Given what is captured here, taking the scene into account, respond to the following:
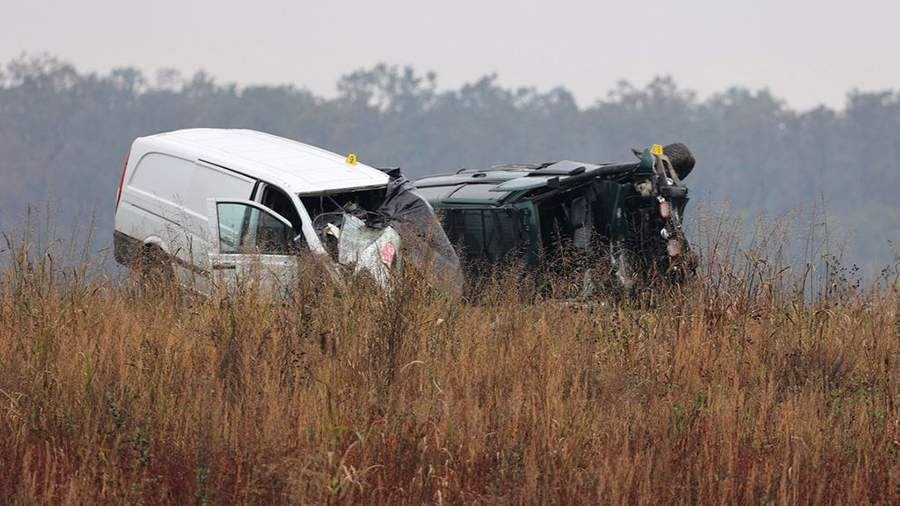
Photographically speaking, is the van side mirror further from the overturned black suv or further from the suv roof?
the suv roof

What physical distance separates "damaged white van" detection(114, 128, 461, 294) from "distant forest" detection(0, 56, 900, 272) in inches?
3280

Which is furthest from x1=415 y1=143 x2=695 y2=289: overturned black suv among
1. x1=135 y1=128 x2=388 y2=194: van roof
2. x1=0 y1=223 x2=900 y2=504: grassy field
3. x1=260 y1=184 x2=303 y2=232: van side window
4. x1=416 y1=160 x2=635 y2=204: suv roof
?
x1=0 y1=223 x2=900 y2=504: grassy field

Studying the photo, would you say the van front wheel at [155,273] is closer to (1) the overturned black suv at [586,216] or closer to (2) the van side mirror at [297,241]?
(2) the van side mirror at [297,241]

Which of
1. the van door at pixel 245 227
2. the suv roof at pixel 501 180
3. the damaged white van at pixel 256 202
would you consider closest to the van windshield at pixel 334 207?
the damaged white van at pixel 256 202

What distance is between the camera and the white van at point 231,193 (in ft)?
42.4

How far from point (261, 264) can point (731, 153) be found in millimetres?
103700

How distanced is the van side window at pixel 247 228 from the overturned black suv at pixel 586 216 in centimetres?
161

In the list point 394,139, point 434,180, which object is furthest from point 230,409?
point 394,139

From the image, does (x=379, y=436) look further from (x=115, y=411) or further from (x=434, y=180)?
(x=434, y=180)

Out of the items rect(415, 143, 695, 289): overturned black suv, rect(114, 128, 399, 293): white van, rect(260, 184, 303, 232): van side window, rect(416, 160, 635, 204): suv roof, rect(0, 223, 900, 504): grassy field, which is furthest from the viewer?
rect(416, 160, 635, 204): suv roof

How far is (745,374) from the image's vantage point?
8438mm

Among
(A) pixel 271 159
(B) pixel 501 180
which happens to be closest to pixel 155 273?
(A) pixel 271 159

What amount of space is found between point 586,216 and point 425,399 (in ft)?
22.9

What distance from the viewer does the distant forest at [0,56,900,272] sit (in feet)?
337
